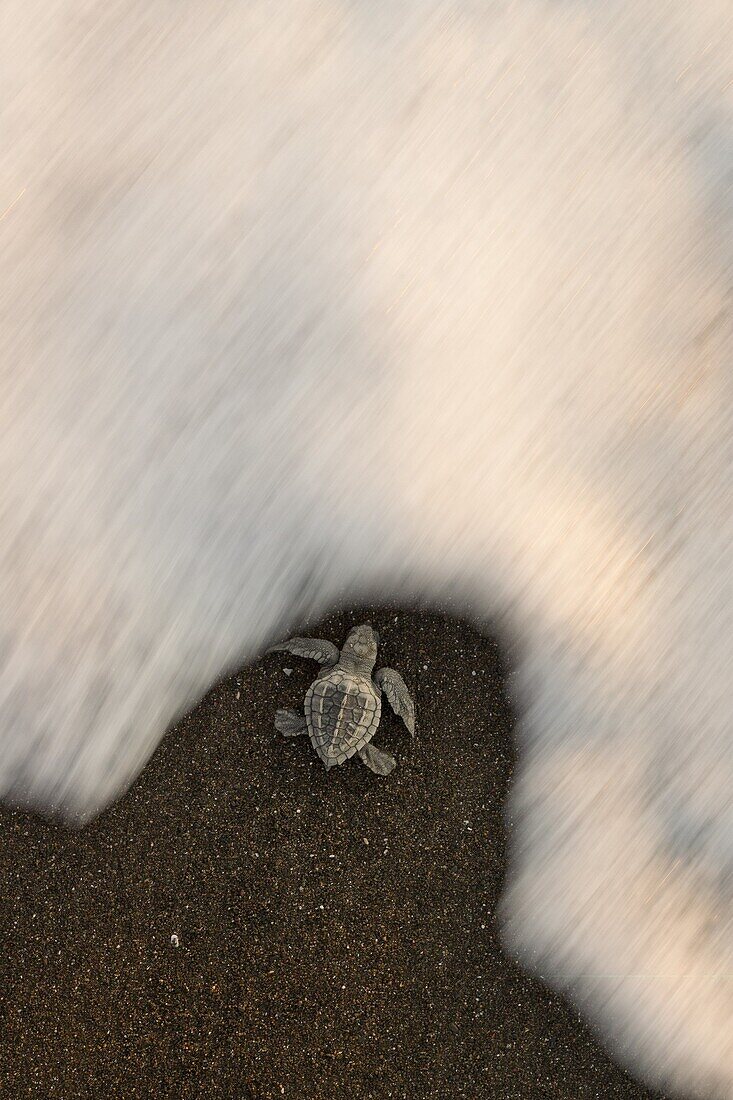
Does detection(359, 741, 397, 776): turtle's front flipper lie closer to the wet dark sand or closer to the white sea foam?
the wet dark sand

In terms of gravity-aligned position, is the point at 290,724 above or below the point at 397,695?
below

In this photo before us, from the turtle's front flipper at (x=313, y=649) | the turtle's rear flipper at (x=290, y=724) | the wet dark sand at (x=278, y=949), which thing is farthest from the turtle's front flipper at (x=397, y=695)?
the turtle's rear flipper at (x=290, y=724)

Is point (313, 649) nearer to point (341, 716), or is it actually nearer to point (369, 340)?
point (341, 716)

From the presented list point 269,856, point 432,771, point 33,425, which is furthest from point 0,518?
point 432,771

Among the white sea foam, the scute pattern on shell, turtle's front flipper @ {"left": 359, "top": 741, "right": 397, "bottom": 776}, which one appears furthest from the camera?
the white sea foam

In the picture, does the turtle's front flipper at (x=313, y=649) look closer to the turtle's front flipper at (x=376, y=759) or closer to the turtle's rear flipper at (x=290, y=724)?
the turtle's rear flipper at (x=290, y=724)

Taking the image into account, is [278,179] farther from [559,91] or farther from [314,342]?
[559,91]

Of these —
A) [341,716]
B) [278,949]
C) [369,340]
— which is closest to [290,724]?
[341,716]

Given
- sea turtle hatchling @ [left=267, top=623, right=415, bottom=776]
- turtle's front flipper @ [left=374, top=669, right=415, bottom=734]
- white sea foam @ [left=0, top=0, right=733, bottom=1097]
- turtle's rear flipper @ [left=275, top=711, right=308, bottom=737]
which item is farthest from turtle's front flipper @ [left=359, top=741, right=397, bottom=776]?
white sea foam @ [left=0, top=0, right=733, bottom=1097]
